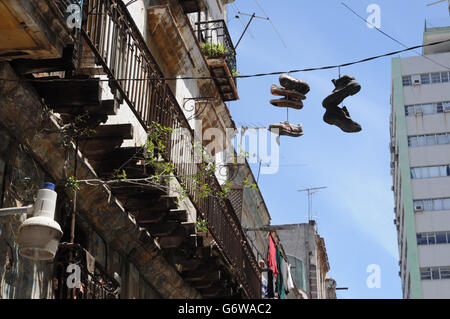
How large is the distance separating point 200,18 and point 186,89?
7.15 ft

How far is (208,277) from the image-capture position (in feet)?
39.9

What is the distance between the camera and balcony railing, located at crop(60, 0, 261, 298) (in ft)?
26.0

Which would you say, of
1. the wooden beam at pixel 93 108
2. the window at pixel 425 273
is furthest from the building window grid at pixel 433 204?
the wooden beam at pixel 93 108

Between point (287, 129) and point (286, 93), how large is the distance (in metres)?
2.76

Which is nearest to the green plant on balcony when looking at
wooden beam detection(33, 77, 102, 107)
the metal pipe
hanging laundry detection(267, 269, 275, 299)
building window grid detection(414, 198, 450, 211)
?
hanging laundry detection(267, 269, 275, 299)

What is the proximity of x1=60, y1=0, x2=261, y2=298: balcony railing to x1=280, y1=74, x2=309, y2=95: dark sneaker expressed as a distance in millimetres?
1807

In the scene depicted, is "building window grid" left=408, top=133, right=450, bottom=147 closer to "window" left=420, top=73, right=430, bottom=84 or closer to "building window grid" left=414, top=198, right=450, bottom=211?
"window" left=420, top=73, right=430, bottom=84

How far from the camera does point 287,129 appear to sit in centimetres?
1520

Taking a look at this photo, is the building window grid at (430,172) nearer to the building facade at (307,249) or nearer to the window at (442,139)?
the window at (442,139)

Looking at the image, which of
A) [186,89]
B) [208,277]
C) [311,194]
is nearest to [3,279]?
[208,277]

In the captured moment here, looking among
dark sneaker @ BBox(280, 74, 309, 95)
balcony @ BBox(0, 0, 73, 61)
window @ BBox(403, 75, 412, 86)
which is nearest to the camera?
balcony @ BBox(0, 0, 73, 61)

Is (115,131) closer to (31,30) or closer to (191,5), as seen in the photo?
(31,30)

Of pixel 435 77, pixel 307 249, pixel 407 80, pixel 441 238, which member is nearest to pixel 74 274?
pixel 307 249
